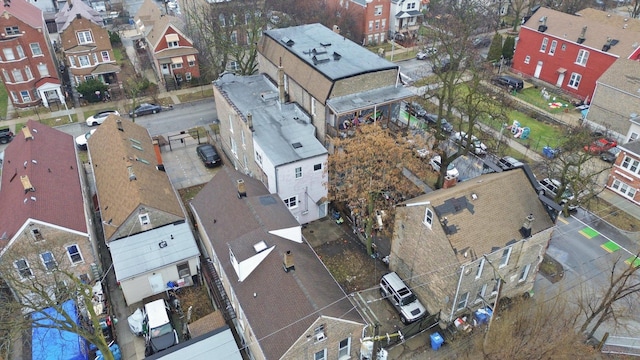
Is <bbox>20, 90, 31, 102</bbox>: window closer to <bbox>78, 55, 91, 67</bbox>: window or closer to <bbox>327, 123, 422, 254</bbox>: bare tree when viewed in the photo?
<bbox>78, 55, 91, 67</bbox>: window

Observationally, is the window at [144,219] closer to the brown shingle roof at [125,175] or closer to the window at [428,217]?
the brown shingle roof at [125,175]

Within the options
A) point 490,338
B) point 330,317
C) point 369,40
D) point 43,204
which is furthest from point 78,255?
point 369,40

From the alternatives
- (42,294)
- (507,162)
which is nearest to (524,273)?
(507,162)

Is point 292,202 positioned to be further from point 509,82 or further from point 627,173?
point 509,82

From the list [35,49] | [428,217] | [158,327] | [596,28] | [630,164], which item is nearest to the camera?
[428,217]

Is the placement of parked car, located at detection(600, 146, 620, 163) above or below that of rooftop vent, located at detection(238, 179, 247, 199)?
below

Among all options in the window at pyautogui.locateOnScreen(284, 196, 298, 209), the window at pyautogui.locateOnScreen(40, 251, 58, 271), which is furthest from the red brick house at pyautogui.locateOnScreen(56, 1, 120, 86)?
the window at pyautogui.locateOnScreen(284, 196, 298, 209)
